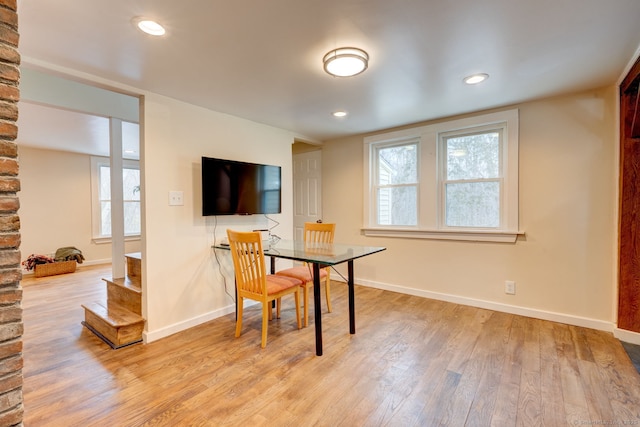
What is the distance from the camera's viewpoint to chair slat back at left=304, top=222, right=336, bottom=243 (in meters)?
3.19

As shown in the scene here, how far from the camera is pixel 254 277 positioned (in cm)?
239

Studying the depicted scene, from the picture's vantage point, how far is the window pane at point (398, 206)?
12.2ft

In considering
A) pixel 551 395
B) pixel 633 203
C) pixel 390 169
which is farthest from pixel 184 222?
pixel 633 203

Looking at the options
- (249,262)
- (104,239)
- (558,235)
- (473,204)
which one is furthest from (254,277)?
(104,239)

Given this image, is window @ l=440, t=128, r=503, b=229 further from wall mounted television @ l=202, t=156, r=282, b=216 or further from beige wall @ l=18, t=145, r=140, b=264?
beige wall @ l=18, t=145, r=140, b=264

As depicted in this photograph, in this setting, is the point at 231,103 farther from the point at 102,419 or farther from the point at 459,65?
the point at 102,419

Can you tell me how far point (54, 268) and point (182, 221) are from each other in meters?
3.93

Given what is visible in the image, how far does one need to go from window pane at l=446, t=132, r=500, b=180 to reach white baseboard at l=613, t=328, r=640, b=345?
5.44 ft

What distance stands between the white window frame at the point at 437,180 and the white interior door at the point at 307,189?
822 mm

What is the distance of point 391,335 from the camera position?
2549mm

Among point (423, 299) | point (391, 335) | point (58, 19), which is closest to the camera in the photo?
point (58, 19)

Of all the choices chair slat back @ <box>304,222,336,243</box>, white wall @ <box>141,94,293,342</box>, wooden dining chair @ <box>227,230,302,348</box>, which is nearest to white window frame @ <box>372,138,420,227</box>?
chair slat back @ <box>304,222,336,243</box>

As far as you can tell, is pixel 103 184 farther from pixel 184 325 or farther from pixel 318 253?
pixel 318 253

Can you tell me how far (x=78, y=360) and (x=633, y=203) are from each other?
4.45m
